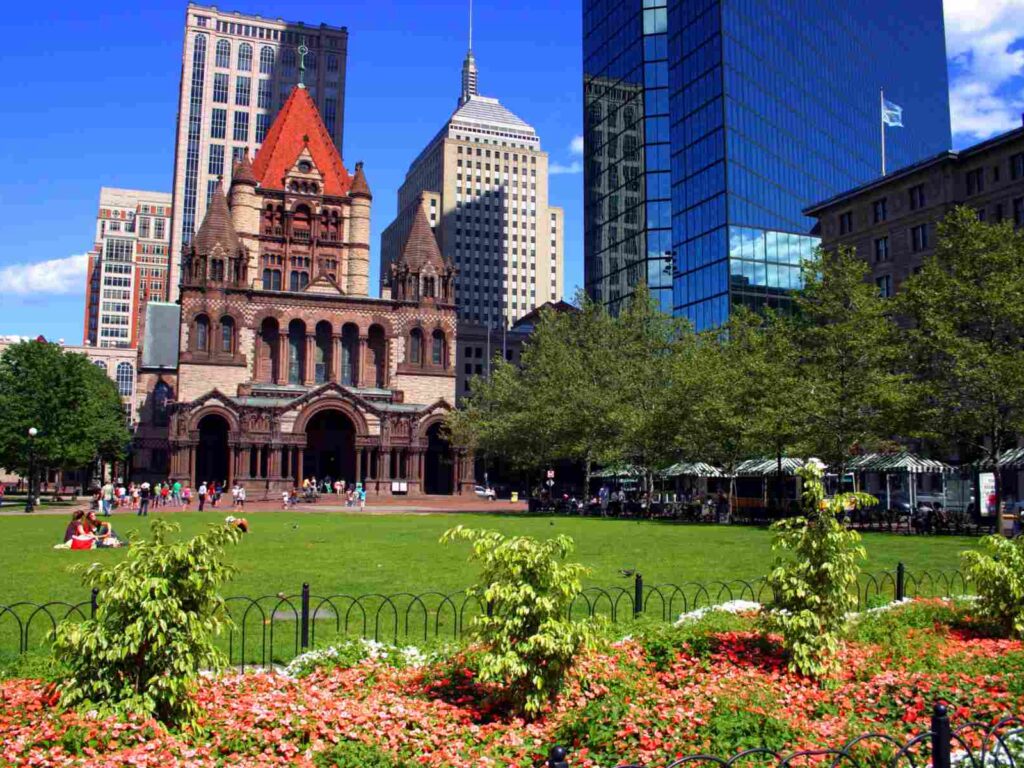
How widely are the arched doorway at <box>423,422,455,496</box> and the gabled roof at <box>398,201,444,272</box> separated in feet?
58.4

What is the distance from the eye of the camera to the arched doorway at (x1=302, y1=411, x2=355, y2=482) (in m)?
82.2

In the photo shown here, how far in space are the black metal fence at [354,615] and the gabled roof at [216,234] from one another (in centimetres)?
6937

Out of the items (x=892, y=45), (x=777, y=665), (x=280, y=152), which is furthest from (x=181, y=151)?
(x=777, y=665)

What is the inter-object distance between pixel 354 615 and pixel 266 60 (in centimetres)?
15069

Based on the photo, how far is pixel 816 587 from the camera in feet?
35.3

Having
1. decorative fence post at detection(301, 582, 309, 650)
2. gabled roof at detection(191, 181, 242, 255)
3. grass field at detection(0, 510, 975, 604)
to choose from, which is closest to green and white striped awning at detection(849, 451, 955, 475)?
grass field at detection(0, 510, 975, 604)

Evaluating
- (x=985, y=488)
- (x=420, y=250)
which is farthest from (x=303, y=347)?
(x=985, y=488)

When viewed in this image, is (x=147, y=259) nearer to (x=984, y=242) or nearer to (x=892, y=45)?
(x=892, y=45)

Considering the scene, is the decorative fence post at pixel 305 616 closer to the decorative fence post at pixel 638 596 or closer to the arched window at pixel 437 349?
the decorative fence post at pixel 638 596

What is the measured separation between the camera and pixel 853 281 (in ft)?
131

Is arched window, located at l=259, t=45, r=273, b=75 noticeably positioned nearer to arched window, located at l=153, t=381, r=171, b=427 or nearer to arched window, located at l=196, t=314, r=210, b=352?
arched window, located at l=153, t=381, r=171, b=427

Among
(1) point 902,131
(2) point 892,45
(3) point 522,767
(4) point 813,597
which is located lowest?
(3) point 522,767

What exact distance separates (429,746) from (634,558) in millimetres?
16367

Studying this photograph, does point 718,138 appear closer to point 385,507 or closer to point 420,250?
point 420,250
